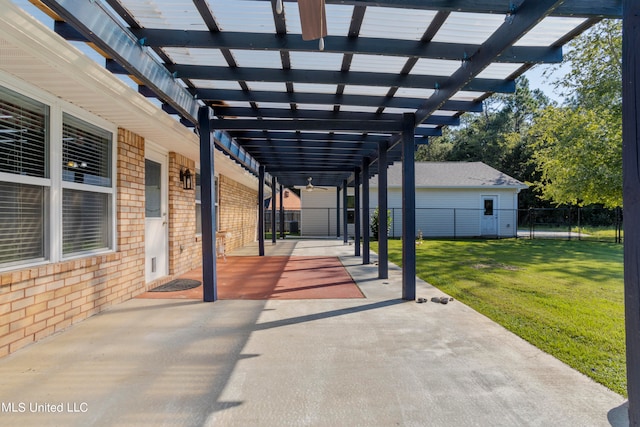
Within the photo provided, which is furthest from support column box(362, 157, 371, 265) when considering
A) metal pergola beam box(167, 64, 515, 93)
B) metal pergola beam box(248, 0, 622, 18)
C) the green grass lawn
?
metal pergola beam box(248, 0, 622, 18)

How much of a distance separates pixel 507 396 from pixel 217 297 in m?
4.14

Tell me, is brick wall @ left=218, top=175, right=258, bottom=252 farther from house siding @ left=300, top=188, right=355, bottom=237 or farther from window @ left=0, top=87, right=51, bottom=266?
window @ left=0, top=87, right=51, bottom=266

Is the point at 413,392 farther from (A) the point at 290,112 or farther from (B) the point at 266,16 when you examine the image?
(A) the point at 290,112

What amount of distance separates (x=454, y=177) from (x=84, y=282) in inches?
762

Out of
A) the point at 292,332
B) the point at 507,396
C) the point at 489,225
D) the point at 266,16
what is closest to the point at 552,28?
the point at 266,16

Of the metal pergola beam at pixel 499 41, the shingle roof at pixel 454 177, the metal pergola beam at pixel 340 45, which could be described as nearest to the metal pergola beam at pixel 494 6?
the metal pergola beam at pixel 499 41

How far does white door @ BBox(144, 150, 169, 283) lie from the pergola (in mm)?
1508

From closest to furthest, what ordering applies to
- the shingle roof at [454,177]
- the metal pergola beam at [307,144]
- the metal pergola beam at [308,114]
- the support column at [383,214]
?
the metal pergola beam at [308,114] → the support column at [383,214] → the metal pergola beam at [307,144] → the shingle roof at [454,177]

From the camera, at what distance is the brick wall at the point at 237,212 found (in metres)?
11.5

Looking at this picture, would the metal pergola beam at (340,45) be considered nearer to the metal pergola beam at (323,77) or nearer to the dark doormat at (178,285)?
the metal pergola beam at (323,77)

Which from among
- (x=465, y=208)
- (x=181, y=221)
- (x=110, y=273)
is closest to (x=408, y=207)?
(x=110, y=273)

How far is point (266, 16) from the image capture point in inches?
124

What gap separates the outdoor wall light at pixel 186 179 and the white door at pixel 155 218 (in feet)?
2.07

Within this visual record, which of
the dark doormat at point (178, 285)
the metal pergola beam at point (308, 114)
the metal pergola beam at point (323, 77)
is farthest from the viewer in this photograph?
the dark doormat at point (178, 285)
